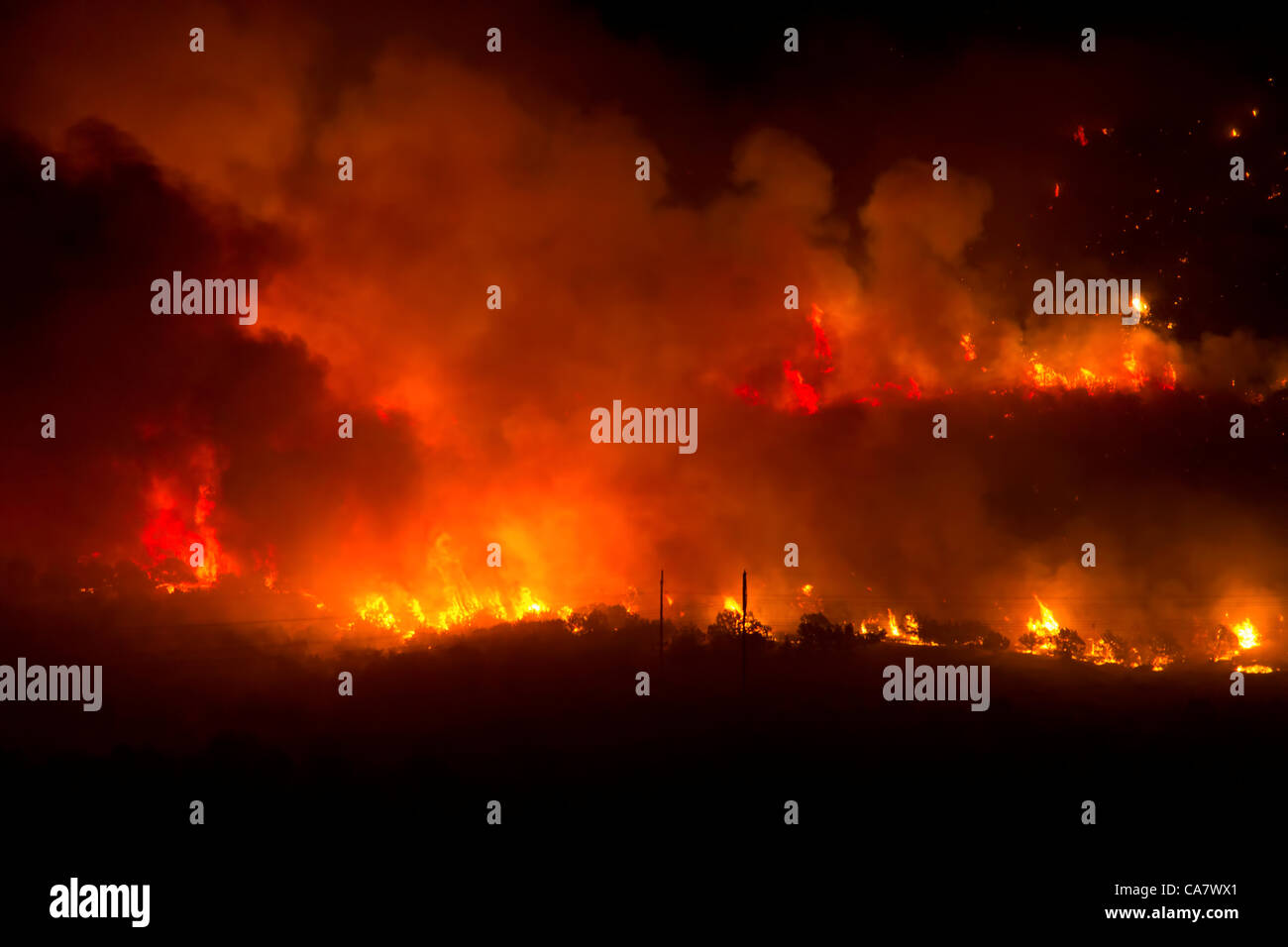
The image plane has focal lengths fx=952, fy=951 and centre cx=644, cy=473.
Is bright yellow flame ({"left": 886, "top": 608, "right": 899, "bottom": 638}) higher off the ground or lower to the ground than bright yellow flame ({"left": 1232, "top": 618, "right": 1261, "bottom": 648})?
higher

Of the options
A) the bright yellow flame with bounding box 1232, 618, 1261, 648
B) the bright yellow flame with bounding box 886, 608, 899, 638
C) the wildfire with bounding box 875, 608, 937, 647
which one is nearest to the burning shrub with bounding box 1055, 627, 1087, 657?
the wildfire with bounding box 875, 608, 937, 647

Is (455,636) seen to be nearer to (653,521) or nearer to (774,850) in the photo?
(653,521)

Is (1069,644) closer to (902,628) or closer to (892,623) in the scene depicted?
(902,628)

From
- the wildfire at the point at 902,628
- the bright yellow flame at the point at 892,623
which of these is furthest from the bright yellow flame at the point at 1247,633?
the bright yellow flame at the point at 892,623

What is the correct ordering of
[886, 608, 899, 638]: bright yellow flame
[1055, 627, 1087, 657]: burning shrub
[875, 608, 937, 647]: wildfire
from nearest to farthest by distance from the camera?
1. [1055, 627, 1087, 657]: burning shrub
2. [875, 608, 937, 647]: wildfire
3. [886, 608, 899, 638]: bright yellow flame

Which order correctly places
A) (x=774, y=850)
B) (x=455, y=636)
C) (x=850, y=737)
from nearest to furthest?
(x=774, y=850)
(x=850, y=737)
(x=455, y=636)

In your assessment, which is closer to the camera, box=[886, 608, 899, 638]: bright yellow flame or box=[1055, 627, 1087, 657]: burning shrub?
box=[1055, 627, 1087, 657]: burning shrub

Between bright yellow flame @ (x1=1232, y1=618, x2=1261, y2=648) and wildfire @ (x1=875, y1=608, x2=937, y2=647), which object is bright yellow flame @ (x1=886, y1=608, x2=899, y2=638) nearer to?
wildfire @ (x1=875, y1=608, x2=937, y2=647)

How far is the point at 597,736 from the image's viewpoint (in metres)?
48.7

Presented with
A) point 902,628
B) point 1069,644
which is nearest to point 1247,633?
point 1069,644

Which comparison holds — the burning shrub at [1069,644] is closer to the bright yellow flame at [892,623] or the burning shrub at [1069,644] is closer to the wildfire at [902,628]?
the wildfire at [902,628]

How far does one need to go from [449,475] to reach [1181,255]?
53158mm

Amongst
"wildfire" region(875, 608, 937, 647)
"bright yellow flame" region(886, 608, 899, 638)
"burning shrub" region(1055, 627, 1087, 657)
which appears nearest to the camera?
"burning shrub" region(1055, 627, 1087, 657)

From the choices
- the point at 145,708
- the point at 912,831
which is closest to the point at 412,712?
the point at 145,708
